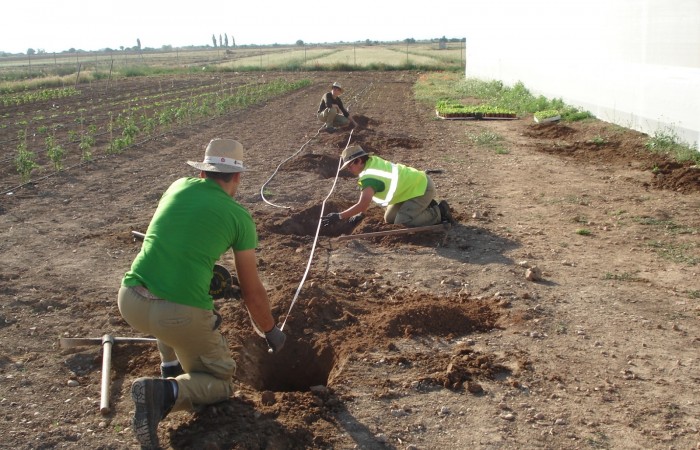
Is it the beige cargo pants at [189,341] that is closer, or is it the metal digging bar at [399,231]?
the beige cargo pants at [189,341]

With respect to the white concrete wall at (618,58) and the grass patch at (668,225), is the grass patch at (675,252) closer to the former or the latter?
the grass patch at (668,225)

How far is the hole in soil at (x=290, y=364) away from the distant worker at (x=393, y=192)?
2.46 meters

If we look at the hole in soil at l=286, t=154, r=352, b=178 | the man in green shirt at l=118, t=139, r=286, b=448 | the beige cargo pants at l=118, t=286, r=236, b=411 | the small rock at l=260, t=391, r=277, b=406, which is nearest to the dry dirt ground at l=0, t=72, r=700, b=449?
the small rock at l=260, t=391, r=277, b=406

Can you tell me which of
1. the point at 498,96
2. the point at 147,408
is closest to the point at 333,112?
the point at 498,96

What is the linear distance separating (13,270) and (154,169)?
5597mm

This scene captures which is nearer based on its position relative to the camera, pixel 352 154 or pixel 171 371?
pixel 171 371

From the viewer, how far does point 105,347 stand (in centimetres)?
494

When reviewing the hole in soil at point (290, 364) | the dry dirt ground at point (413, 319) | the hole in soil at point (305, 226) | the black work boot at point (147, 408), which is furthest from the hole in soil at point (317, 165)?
the black work boot at point (147, 408)

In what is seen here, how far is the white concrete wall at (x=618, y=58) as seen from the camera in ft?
41.3

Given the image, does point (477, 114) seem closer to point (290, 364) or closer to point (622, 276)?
point (622, 276)

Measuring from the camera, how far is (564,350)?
5.03m

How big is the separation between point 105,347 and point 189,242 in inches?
61.6

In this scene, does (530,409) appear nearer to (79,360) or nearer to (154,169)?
(79,360)

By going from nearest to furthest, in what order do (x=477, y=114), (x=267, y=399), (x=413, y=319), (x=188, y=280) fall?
(x=188, y=280), (x=267, y=399), (x=413, y=319), (x=477, y=114)
